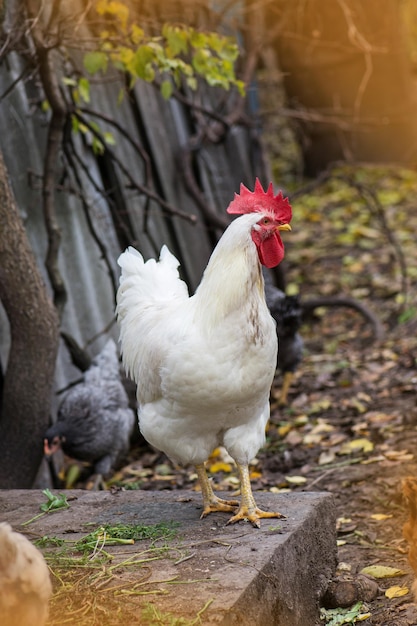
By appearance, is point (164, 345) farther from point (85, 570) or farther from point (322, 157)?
point (322, 157)

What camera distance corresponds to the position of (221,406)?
3.71 m

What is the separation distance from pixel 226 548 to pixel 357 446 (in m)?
2.49

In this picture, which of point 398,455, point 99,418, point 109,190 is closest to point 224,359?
point 398,455

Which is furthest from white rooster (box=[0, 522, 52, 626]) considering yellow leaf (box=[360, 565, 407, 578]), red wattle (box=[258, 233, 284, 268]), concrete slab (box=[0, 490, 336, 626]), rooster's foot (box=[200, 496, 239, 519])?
yellow leaf (box=[360, 565, 407, 578])

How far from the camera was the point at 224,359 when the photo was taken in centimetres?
364

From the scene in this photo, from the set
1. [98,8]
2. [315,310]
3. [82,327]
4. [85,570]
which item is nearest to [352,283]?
[315,310]

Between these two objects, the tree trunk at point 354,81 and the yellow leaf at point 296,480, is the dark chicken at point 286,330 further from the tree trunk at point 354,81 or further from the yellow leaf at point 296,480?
the tree trunk at point 354,81

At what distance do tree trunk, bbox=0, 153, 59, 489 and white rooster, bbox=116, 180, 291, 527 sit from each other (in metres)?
1.18

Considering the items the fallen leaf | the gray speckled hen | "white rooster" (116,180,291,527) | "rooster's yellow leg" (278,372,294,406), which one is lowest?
the fallen leaf

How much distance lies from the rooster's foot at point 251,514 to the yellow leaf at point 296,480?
1.55m

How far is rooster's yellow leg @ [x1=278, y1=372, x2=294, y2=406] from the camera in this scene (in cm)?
715

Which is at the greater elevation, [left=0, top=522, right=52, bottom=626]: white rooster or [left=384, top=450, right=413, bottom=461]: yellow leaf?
[left=0, top=522, right=52, bottom=626]: white rooster

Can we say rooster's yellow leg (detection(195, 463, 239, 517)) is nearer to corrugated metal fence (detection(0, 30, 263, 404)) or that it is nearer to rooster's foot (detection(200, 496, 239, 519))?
rooster's foot (detection(200, 496, 239, 519))

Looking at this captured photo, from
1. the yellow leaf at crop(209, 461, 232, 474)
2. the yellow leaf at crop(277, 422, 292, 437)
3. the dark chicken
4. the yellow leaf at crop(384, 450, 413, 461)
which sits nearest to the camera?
the yellow leaf at crop(384, 450, 413, 461)
